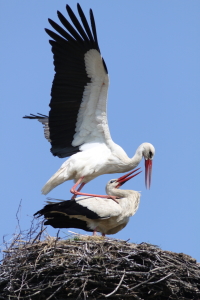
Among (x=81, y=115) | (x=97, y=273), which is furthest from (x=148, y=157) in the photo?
(x=97, y=273)

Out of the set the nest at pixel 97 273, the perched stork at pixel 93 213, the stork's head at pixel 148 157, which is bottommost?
the nest at pixel 97 273

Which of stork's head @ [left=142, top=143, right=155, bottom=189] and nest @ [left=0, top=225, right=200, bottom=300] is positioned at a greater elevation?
stork's head @ [left=142, top=143, right=155, bottom=189]

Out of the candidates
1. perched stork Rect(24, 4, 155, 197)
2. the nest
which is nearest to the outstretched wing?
perched stork Rect(24, 4, 155, 197)

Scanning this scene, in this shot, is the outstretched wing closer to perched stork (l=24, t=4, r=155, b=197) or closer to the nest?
perched stork (l=24, t=4, r=155, b=197)

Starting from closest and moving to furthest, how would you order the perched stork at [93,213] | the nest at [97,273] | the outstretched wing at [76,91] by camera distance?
the nest at [97,273], the perched stork at [93,213], the outstretched wing at [76,91]

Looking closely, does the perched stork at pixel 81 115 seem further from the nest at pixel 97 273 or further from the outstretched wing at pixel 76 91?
the nest at pixel 97 273

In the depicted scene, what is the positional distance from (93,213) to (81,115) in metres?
2.02

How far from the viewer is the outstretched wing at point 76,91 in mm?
10586

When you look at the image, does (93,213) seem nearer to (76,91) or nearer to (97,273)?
(97,273)

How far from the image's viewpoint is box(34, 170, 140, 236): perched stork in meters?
9.40

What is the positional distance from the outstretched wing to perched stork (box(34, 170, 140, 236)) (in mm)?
1357

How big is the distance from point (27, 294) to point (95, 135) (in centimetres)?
358

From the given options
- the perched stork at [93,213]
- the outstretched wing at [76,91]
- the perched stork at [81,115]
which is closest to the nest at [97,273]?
the perched stork at [93,213]

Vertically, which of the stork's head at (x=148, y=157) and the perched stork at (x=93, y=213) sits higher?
the stork's head at (x=148, y=157)
